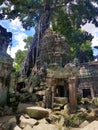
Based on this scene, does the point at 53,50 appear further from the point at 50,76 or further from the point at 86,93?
the point at 86,93

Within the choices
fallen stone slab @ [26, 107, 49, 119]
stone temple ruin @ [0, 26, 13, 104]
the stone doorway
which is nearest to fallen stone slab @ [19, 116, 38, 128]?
fallen stone slab @ [26, 107, 49, 119]

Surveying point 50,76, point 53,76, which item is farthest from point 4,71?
point 53,76

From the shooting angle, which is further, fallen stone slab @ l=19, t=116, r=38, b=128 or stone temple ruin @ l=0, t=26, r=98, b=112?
stone temple ruin @ l=0, t=26, r=98, b=112

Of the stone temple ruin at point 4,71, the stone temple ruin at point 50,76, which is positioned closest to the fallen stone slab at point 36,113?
the stone temple ruin at point 4,71

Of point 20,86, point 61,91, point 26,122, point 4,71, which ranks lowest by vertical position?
point 26,122

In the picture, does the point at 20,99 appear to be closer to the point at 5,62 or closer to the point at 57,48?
the point at 5,62

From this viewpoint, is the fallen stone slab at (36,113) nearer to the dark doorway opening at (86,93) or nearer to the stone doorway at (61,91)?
the stone doorway at (61,91)

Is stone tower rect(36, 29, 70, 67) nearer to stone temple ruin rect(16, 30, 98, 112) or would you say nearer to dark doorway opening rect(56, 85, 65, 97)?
stone temple ruin rect(16, 30, 98, 112)

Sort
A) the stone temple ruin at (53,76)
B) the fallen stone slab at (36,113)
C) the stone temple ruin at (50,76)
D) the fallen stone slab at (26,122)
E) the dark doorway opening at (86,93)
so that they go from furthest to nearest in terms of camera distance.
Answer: the dark doorway opening at (86,93)
the stone temple ruin at (53,76)
the stone temple ruin at (50,76)
the fallen stone slab at (36,113)
the fallen stone slab at (26,122)

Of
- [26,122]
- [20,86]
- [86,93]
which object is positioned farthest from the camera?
[86,93]

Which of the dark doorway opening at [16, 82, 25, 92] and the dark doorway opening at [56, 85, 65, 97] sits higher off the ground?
the dark doorway opening at [16, 82, 25, 92]

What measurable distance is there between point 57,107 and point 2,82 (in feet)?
13.7

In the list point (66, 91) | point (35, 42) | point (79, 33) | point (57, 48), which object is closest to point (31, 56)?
point (35, 42)

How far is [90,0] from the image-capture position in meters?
28.8
